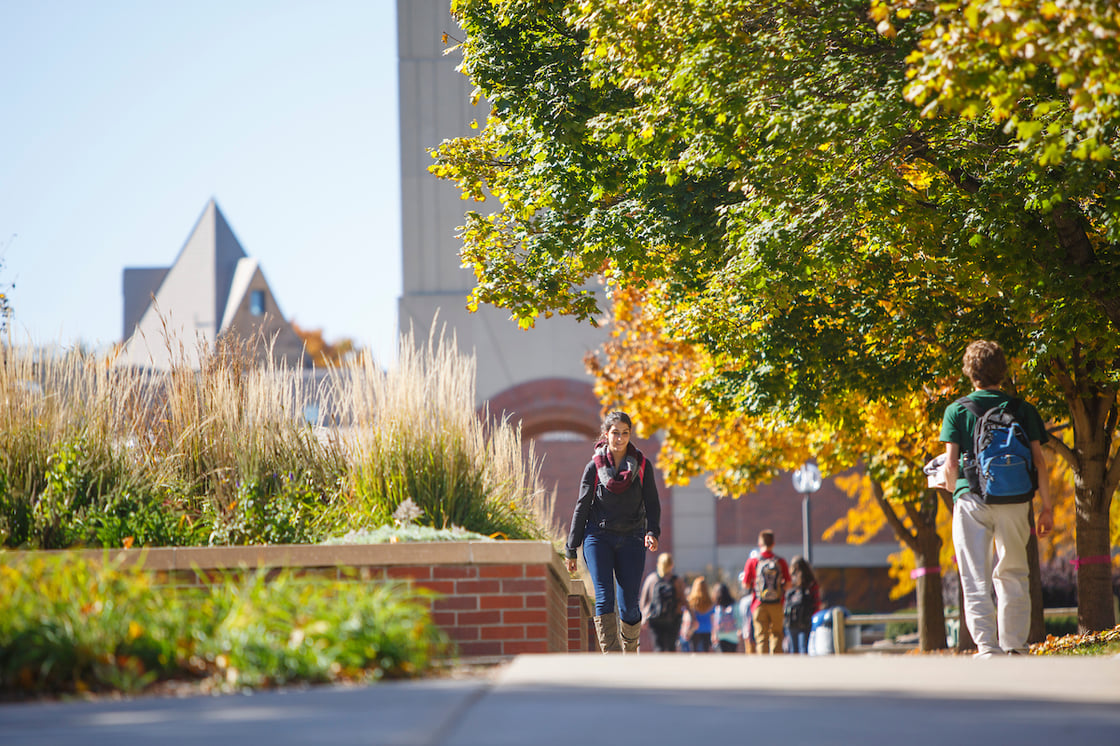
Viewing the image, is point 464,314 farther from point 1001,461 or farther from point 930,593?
point 1001,461

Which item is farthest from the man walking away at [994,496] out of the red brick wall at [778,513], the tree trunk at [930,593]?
the red brick wall at [778,513]

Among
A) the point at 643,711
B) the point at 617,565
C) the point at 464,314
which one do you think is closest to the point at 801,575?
the point at 617,565

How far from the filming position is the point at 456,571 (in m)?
6.08

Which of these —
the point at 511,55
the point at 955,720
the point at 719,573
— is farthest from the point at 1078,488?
the point at 719,573

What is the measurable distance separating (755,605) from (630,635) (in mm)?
6380

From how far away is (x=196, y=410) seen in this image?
7.33 m

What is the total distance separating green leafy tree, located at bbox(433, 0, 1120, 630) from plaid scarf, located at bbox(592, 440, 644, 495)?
2122 mm

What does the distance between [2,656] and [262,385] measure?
321 centimetres

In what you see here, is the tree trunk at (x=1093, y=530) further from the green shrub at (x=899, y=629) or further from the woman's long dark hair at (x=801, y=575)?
the green shrub at (x=899, y=629)

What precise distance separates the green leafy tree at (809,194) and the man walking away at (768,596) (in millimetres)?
2290

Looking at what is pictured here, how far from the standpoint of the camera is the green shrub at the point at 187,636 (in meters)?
4.32

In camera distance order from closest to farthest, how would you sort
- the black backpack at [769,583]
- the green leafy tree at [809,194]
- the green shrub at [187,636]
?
the green shrub at [187,636] < the green leafy tree at [809,194] < the black backpack at [769,583]

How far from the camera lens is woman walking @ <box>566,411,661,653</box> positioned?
7.43 meters

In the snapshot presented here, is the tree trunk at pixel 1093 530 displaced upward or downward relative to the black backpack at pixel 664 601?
upward
